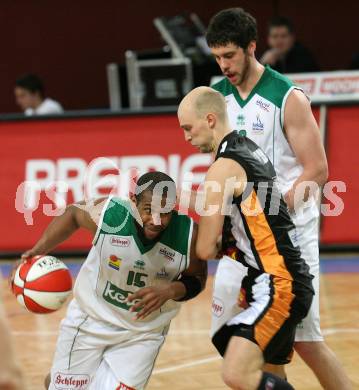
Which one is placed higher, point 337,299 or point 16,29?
point 16,29

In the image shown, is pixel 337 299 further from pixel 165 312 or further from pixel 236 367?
pixel 236 367

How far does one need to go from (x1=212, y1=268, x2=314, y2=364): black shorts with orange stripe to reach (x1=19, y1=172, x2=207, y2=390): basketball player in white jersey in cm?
46

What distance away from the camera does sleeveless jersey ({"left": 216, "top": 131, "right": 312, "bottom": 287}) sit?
4.75 meters

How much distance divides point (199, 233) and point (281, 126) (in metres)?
0.98

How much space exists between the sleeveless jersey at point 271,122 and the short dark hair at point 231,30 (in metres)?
0.29

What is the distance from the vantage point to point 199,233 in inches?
190

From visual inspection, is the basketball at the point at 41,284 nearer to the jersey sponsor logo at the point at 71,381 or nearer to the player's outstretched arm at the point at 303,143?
the jersey sponsor logo at the point at 71,381

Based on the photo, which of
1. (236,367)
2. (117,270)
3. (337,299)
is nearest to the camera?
(236,367)

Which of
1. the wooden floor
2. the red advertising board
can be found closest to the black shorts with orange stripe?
the wooden floor

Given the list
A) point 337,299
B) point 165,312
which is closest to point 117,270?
point 165,312

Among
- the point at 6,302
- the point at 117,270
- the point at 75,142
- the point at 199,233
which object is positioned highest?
the point at 199,233

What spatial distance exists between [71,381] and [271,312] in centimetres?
121

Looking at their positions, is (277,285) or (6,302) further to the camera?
(6,302)

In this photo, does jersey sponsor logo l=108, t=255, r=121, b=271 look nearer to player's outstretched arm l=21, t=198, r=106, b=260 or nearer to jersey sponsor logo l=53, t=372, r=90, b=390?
player's outstretched arm l=21, t=198, r=106, b=260
